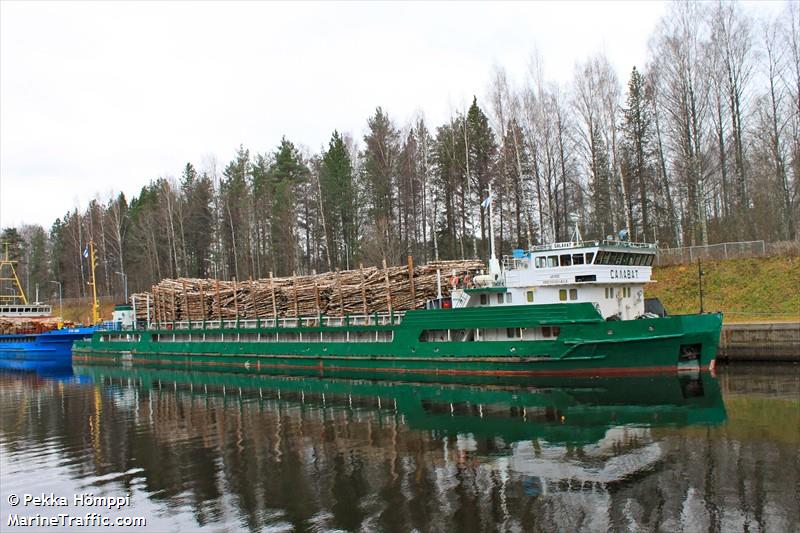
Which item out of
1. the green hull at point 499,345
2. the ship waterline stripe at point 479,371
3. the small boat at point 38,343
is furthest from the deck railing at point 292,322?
the small boat at point 38,343

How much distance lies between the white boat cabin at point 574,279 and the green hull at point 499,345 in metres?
1.33

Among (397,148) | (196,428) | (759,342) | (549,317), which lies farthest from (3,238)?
(759,342)

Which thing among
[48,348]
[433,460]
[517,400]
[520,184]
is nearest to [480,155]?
[520,184]

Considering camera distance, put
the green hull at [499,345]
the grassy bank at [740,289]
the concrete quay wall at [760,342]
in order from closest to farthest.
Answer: the green hull at [499,345] < the concrete quay wall at [760,342] < the grassy bank at [740,289]

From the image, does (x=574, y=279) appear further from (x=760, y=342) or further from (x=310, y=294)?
(x=310, y=294)

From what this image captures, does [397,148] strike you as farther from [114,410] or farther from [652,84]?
[114,410]

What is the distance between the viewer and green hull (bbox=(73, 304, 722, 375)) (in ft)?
71.9

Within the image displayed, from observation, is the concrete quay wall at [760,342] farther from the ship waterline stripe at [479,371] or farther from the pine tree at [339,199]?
the pine tree at [339,199]

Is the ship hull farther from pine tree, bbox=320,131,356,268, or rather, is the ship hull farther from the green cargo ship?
the green cargo ship

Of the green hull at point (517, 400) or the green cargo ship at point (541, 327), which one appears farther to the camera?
the green cargo ship at point (541, 327)

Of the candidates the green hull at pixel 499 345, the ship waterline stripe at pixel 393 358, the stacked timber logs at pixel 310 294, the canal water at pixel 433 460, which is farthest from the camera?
the stacked timber logs at pixel 310 294

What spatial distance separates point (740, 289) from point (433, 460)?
25276mm

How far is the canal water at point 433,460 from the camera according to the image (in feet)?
31.9

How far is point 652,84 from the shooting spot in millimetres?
40031
